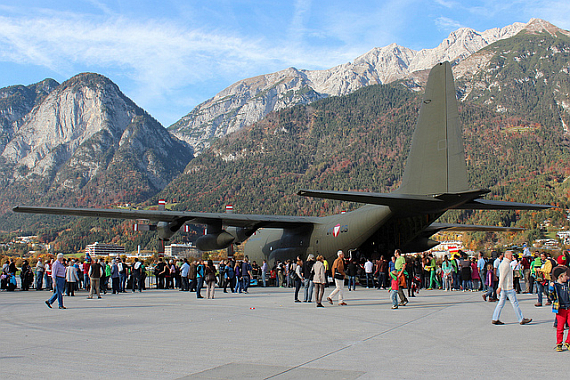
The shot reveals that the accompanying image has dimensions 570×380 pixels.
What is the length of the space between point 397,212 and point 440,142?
3.54 meters

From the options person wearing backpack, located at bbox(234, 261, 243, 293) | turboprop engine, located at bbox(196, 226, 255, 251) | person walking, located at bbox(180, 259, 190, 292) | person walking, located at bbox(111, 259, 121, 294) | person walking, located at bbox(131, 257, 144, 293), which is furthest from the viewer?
turboprop engine, located at bbox(196, 226, 255, 251)

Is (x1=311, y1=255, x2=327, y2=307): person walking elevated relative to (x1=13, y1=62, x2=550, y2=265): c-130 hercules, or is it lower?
lower

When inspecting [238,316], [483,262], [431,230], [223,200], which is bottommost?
[238,316]

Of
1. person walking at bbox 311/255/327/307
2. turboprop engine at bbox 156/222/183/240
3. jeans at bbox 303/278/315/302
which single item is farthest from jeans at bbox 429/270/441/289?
turboprop engine at bbox 156/222/183/240

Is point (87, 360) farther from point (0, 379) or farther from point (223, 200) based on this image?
point (223, 200)

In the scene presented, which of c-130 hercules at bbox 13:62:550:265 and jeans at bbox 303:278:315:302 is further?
c-130 hercules at bbox 13:62:550:265

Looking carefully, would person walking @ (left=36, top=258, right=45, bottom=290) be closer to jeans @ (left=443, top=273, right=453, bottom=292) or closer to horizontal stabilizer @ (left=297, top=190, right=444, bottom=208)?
horizontal stabilizer @ (left=297, top=190, right=444, bottom=208)

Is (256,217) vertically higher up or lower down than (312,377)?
higher up

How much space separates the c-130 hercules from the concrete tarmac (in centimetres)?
472

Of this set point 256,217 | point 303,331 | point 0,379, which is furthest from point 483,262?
point 0,379

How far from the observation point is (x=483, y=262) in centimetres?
2025

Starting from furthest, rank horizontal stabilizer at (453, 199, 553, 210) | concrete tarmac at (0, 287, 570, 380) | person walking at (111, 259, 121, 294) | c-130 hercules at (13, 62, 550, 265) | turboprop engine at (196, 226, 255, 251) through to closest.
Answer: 1. turboprop engine at (196, 226, 255, 251)
2. person walking at (111, 259, 121, 294)
3. horizontal stabilizer at (453, 199, 553, 210)
4. c-130 hercules at (13, 62, 550, 265)
5. concrete tarmac at (0, 287, 570, 380)

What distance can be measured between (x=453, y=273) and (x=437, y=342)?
1487 cm

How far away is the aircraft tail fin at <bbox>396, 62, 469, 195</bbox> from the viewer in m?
17.0
